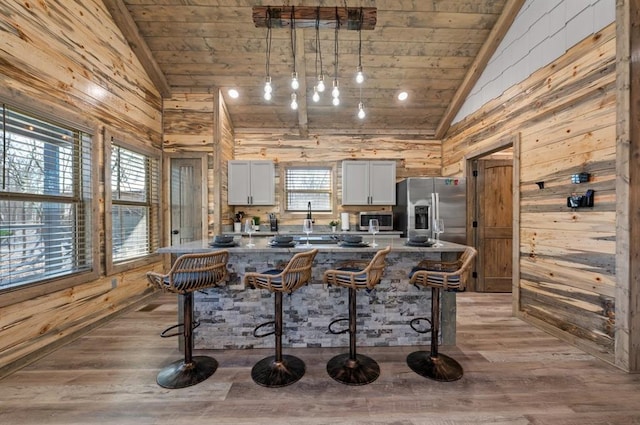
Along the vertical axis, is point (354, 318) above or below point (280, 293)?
below

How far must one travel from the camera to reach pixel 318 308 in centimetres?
258

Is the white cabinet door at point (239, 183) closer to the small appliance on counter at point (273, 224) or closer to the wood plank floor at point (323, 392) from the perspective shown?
the small appliance on counter at point (273, 224)

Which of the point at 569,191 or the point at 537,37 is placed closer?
the point at 569,191

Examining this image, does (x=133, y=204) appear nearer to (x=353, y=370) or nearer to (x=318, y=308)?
(x=318, y=308)

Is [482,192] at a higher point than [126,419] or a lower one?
higher

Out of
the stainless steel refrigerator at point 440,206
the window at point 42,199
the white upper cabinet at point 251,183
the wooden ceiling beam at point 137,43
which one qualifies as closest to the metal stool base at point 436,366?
the stainless steel refrigerator at point 440,206

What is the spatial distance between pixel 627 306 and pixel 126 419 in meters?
3.78

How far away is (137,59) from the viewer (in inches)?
148

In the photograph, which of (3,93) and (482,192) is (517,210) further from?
(3,93)

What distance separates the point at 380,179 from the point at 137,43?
4159 mm

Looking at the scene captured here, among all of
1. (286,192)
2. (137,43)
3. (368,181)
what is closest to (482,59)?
(368,181)

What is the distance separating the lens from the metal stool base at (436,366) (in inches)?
83.2

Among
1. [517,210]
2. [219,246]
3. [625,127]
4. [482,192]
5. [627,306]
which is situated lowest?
[627,306]

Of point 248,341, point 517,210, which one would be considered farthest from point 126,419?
point 517,210
